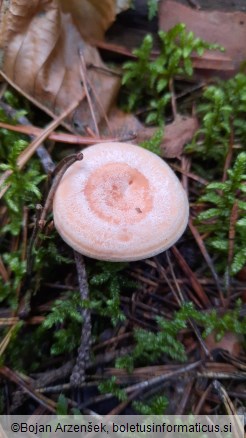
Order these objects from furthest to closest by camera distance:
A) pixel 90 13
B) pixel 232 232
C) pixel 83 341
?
pixel 90 13 < pixel 232 232 < pixel 83 341

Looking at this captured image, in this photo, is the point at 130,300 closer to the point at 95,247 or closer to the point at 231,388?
the point at 95,247

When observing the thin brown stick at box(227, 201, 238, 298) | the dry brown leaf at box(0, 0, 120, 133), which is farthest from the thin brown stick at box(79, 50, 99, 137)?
the thin brown stick at box(227, 201, 238, 298)

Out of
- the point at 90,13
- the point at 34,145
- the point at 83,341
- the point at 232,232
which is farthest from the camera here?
the point at 90,13

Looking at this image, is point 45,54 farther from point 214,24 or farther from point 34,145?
point 214,24

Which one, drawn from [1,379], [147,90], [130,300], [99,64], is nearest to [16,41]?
[99,64]

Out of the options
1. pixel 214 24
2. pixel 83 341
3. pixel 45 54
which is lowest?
pixel 83 341

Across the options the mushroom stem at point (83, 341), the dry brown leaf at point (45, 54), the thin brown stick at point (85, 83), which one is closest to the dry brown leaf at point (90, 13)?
the dry brown leaf at point (45, 54)

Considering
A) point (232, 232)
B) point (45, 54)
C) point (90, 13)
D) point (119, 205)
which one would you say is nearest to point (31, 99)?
point (45, 54)
